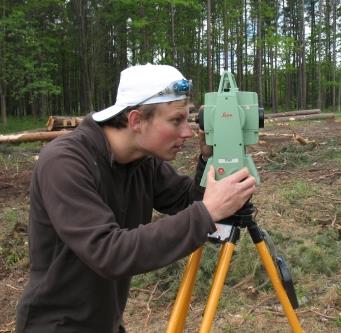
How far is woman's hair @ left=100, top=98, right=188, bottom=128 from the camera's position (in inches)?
70.7

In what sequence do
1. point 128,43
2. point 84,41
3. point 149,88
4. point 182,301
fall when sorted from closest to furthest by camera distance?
point 149,88, point 182,301, point 84,41, point 128,43

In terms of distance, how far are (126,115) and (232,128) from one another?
411 mm

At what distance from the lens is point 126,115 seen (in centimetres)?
183

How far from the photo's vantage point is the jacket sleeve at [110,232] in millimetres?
1505

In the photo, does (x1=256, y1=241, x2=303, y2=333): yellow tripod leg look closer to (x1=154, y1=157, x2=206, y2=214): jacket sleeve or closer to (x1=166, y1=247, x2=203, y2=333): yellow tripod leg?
(x1=166, y1=247, x2=203, y2=333): yellow tripod leg

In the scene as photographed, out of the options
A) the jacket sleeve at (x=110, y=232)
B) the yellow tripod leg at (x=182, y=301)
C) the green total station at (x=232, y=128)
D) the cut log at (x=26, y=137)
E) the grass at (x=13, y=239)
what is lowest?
the grass at (x=13, y=239)

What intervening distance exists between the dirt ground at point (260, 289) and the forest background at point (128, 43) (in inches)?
628

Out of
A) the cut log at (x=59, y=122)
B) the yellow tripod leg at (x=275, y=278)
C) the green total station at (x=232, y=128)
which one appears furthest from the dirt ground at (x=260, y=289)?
the cut log at (x=59, y=122)

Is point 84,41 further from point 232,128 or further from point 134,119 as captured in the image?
point 232,128

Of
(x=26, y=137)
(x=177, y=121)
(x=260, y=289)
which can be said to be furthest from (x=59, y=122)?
(x=177, y=121)

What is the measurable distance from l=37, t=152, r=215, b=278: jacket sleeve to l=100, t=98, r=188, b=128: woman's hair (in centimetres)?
34

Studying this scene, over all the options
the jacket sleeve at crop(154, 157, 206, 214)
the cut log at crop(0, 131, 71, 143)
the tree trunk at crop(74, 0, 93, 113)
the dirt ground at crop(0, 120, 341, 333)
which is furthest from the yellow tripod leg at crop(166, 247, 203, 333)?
the tree trunk at crop(74, 0, 93, 113)

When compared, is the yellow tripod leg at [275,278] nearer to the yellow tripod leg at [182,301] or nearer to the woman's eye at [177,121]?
the yellow tripod leg at [182,301]

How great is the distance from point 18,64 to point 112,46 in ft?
52.1
